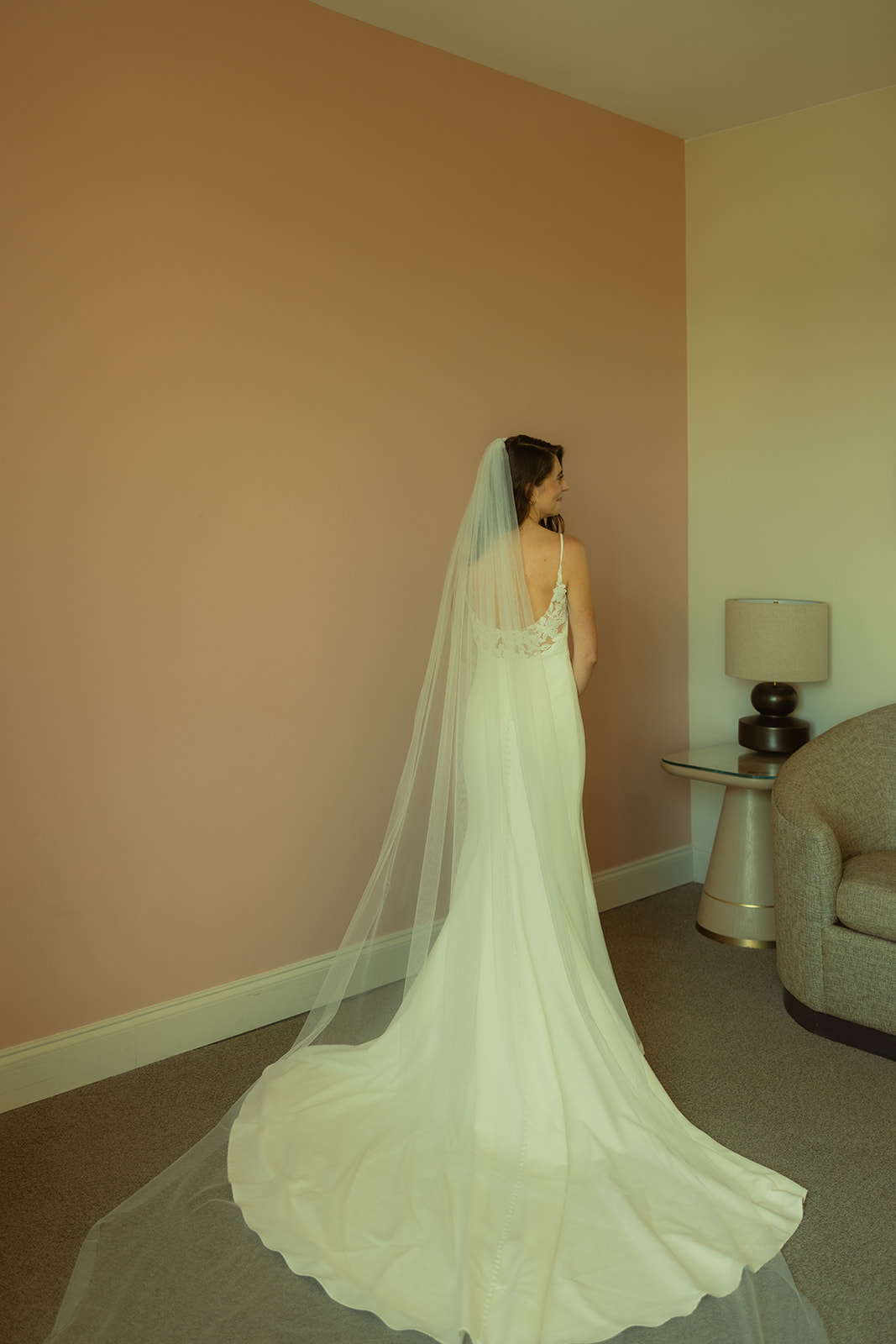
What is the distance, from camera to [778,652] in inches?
162

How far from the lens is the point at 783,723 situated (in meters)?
4.34

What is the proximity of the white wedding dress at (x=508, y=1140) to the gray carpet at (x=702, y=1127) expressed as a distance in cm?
17

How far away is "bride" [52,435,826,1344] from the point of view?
2.13 metres

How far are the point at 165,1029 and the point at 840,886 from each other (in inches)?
85.7

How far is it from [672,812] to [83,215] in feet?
11.3

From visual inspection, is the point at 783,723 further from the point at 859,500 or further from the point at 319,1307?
the point at 319,1307

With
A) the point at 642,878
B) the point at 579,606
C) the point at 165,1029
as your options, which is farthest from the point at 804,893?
the point at 165,1029

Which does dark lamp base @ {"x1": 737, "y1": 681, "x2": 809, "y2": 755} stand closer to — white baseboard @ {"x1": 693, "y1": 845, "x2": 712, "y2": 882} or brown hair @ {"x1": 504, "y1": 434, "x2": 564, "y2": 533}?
white baseboard @ {"x1": 693, "y1": 845, "x2": 712, "y2": 882}

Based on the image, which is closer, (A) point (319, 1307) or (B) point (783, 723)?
(A) point (319, 1307)

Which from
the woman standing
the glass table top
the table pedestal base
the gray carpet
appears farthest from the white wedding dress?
the table pedestal base

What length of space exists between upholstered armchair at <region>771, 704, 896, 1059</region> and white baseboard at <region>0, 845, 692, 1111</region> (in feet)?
4.24

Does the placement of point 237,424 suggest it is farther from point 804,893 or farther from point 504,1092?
point 804,893

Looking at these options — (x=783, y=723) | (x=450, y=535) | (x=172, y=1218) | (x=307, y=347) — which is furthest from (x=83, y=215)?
(x=783, y=723)

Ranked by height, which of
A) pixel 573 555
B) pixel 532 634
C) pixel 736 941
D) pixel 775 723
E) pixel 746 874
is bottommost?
pixel 736 941
